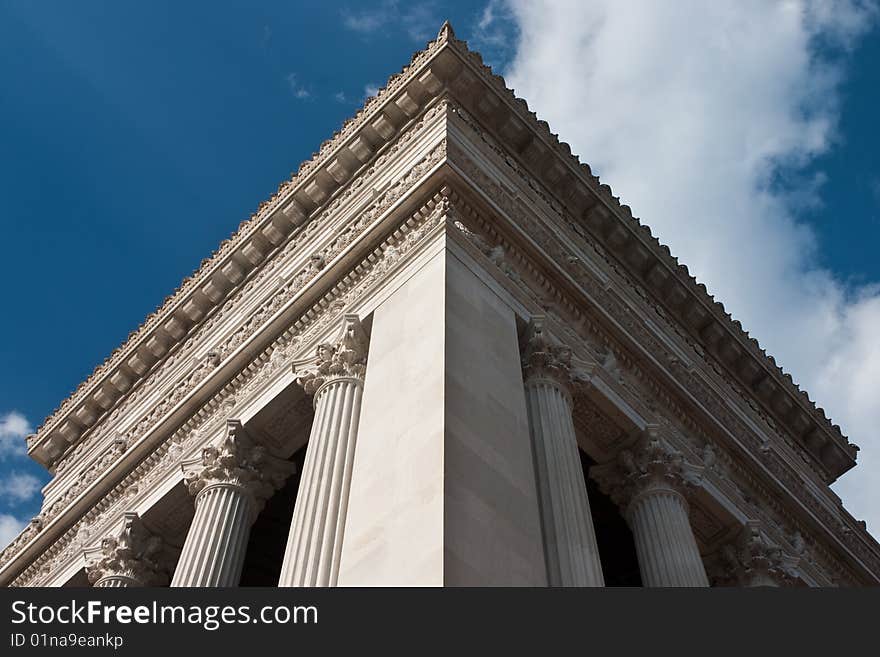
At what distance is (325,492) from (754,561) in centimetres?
1307

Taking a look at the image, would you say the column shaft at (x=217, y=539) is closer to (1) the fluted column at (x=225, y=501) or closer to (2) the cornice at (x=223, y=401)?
(1) the fluted column at (x=225, y=501)

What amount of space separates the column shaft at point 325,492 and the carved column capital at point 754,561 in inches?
465

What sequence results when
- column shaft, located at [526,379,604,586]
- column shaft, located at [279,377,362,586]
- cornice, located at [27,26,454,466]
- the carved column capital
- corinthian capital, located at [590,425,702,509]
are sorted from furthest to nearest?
1. cornice, located at [27,26,454,466]
2. the carved column capital
3. corinthian capital, located at [590,425,702,509]
4. column shaft, located at [526,379,604,586]
5. column shaft, located at [279,377,362,586]

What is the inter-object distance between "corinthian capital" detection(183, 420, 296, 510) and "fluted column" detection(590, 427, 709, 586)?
24.9 ft

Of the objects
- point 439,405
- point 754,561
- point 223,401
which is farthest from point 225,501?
point 754,561

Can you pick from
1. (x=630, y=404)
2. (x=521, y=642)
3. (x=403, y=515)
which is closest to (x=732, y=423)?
(x=630, y=404)

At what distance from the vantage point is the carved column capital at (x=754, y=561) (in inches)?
1063

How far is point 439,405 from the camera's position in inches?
674

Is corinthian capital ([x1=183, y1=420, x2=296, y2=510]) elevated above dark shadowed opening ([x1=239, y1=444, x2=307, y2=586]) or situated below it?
below

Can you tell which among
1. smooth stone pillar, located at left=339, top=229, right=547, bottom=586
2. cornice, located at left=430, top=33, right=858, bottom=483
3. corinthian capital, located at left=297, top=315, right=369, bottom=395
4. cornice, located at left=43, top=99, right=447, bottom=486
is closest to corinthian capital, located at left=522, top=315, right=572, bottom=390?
smooth stone pillar, located at left=339, top=229, right=547, bottom=586

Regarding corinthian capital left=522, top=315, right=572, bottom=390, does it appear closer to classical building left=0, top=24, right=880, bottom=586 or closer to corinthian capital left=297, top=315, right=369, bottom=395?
classical building left=0, top=24, right=880, bottom=586

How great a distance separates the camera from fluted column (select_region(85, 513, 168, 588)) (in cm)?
2627

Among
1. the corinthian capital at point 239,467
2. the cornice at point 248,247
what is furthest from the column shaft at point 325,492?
the cornice at point 248,247

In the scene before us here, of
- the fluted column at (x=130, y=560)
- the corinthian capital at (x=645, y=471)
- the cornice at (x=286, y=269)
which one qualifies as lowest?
the fluted column at (x=130, y=560)
